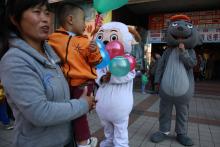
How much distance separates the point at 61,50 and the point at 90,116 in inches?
163

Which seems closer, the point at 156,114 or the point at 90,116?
the point at 90,116

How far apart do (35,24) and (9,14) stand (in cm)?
16

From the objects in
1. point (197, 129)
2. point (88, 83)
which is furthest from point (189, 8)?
point (88, 83)

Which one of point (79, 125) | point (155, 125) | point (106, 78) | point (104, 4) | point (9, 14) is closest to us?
point (9, 14)

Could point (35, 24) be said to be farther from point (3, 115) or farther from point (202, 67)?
point (202, 67)

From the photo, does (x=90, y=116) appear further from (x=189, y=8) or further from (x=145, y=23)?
(x=145, y=23)

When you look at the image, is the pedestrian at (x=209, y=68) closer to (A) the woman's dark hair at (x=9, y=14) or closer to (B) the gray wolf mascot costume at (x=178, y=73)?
(B) the gray wolf mascot costume at (x=178, y=73)

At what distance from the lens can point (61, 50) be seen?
1879 millimetres

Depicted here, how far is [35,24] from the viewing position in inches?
56.0

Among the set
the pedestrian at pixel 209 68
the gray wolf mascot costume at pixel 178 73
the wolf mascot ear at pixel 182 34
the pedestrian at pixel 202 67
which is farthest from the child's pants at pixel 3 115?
the pedestrian at pixel 209 68

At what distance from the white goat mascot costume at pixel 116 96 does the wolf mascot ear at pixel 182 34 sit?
991 mm

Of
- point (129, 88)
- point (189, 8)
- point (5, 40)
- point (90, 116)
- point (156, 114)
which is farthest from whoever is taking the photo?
point (189, 8)

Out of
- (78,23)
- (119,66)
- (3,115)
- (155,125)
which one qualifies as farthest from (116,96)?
(3,115)

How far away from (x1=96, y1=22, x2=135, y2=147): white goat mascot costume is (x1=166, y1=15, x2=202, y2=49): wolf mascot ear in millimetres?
991
